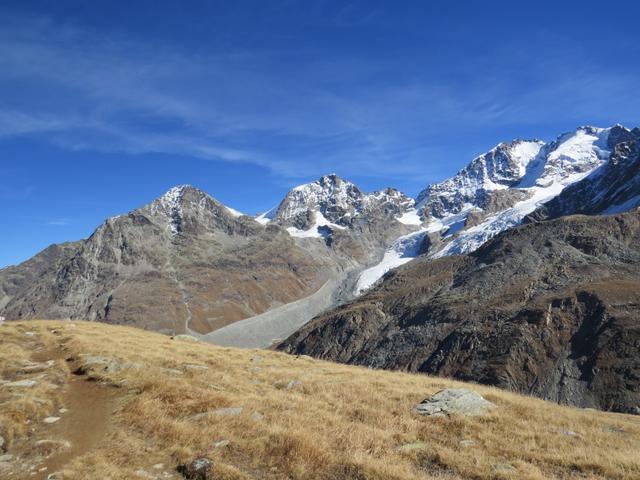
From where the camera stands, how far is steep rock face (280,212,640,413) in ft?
293

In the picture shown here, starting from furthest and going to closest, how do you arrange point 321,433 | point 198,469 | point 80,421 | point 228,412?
point 80,421, point 228,412, point 321,433, point 198,469

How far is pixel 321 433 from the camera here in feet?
56.0

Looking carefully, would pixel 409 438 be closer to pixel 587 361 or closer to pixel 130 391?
pixel 130 391

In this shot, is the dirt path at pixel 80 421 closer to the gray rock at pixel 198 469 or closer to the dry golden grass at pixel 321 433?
the dry golden grass at pixel 321 433

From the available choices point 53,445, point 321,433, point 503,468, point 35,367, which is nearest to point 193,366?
point 35,367

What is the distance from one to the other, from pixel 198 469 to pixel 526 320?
108 meters

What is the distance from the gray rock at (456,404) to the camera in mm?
20438

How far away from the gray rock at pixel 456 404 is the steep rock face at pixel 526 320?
69448 millimetres

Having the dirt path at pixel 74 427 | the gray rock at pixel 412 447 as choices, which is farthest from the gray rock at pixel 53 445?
the gray rock at pixel 412 447

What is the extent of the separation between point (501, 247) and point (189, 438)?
15950 centimetres

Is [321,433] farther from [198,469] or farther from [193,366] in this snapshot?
[193,366]

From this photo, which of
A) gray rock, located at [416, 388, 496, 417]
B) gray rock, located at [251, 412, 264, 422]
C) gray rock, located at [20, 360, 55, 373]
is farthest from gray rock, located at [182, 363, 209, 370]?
gray rock, located at [416, 388, 496, 417]

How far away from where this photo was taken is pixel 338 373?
106 feet

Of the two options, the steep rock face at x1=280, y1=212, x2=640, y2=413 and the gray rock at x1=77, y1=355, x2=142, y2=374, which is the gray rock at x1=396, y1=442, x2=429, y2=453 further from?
the steep rock face at x1=280, y1=212, x2=640, y2=413
